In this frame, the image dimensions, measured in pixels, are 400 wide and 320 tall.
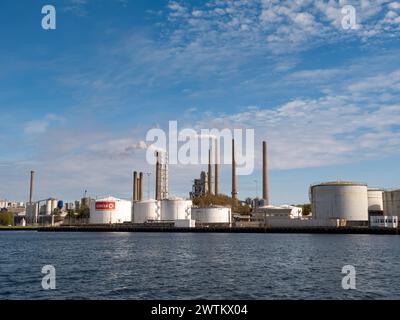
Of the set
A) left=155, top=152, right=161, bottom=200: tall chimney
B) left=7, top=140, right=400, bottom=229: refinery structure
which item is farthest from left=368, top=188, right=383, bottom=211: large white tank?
left=155, top=152, right=161, bottom=200: tall chimney

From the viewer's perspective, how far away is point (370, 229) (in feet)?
383

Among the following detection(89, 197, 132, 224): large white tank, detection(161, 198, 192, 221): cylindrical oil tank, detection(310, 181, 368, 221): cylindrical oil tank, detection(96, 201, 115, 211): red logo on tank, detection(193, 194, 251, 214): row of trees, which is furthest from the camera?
detection(193, 194, 251, 214): row of trees

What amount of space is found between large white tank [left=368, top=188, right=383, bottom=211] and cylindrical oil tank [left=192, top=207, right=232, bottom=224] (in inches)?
1759

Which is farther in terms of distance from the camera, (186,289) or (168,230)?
(168,230)

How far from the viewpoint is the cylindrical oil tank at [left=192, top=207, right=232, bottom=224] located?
15075 centimetres

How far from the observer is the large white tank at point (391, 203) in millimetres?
123938

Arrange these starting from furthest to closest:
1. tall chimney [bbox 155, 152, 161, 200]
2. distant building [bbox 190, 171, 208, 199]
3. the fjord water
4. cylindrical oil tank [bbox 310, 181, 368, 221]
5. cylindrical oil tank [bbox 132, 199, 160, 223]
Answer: distant building [bbox 190, 171, 208, 199]
tall chimney [bbox 155, 152, 161, 200]
cylindrical oil tank [bbox 132, 199, 160, 223]
cylindrical oil tank [bbox 310, 181, 368, 221]
the fjord water

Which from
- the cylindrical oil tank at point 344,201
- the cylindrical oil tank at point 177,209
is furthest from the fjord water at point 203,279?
the cylindrical oil tank at point 177,209

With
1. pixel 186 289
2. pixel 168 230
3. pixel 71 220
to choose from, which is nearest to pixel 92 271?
pixel 186 289

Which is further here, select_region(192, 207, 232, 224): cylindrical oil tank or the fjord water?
select_region(192, 207, 232, 224): cylindrical oil tank

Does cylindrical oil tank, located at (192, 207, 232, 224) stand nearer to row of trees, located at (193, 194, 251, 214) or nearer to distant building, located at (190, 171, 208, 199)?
row of trees, located at (193, 194, 251, 214)

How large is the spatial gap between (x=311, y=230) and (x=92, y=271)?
318 ft

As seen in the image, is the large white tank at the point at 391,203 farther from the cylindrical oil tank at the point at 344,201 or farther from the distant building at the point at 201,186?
the distant building at the point at 201,186
